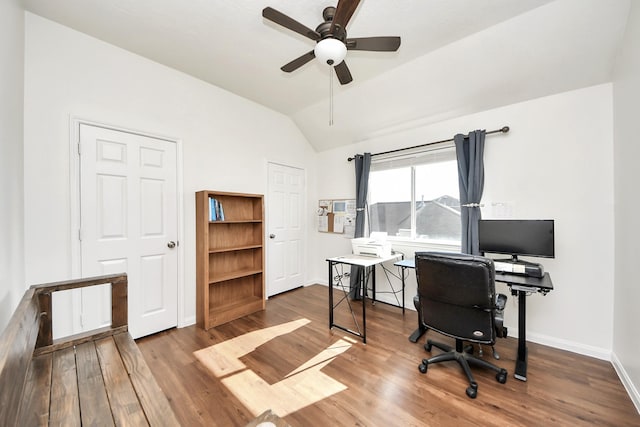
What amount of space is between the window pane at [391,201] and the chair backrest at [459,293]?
1.58 m

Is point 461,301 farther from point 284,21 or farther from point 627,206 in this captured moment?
point 284,21

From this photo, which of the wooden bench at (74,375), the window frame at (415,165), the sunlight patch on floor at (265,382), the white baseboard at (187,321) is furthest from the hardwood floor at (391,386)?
the window frame at (415,165)

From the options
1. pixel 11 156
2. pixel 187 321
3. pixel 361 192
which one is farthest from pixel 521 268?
pixel 11 156

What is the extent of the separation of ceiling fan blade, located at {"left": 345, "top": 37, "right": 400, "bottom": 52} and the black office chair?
5.15ft

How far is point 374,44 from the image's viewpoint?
188 cm

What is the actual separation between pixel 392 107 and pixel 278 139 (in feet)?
5.83

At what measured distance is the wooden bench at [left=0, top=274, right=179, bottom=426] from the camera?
2.68ft

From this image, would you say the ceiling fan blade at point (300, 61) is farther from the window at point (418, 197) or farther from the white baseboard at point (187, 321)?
the white baseboard at point (187, 321)

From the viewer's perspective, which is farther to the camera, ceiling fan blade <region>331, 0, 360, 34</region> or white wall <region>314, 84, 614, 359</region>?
white wall <region>314, 84, 614, 359</region>

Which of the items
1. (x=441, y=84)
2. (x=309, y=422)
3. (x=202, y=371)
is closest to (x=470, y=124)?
(x=441, y=84)

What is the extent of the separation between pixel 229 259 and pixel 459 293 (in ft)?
8.91

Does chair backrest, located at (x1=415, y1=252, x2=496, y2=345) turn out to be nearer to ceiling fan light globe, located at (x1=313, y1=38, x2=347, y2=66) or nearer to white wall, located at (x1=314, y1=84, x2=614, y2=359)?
white wall, located at (x1=314, y1=84, x2=614, y2=359)

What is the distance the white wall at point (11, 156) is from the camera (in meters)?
1.46

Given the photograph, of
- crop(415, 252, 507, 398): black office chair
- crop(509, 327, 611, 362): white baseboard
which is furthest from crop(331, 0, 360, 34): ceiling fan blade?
crop(509, 327, 611, 362): white baseboard
